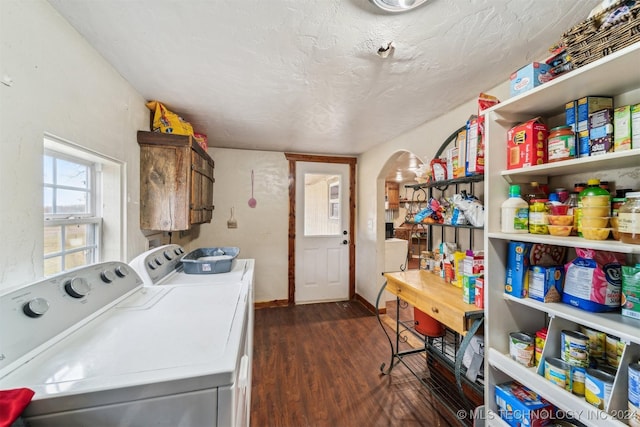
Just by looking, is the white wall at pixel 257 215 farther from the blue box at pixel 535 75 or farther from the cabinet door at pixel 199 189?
the blue box at pixel 535 75

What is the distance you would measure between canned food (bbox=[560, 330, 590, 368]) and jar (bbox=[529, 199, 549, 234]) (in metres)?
0.45

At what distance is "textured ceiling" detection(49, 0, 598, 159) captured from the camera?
105 cm

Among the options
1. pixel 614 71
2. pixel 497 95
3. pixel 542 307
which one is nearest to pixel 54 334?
pixel 542 307

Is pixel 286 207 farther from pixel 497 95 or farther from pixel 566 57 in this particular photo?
pixel 566 57

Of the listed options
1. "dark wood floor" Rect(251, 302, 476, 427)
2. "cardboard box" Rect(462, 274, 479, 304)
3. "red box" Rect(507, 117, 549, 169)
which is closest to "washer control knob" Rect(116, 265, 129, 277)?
"dark wood floor" Rect(251, 302, 476, 427)

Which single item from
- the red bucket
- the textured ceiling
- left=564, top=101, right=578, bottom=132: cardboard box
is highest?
the textured ceiling

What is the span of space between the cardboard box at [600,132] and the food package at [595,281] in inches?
16.7

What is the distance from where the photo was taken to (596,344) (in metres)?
1.10

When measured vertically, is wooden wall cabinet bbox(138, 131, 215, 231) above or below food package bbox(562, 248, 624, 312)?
above

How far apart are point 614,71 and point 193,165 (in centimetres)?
241

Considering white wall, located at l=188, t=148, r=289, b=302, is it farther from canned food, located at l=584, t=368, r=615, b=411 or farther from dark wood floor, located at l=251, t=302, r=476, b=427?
canned food, located at l=584, t=368, r=615, b=411

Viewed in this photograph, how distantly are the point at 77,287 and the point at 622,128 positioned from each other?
83.0 inches

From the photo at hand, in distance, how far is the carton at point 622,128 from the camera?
0.94m

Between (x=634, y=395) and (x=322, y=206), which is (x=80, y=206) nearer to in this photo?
(x=634, y=395)
